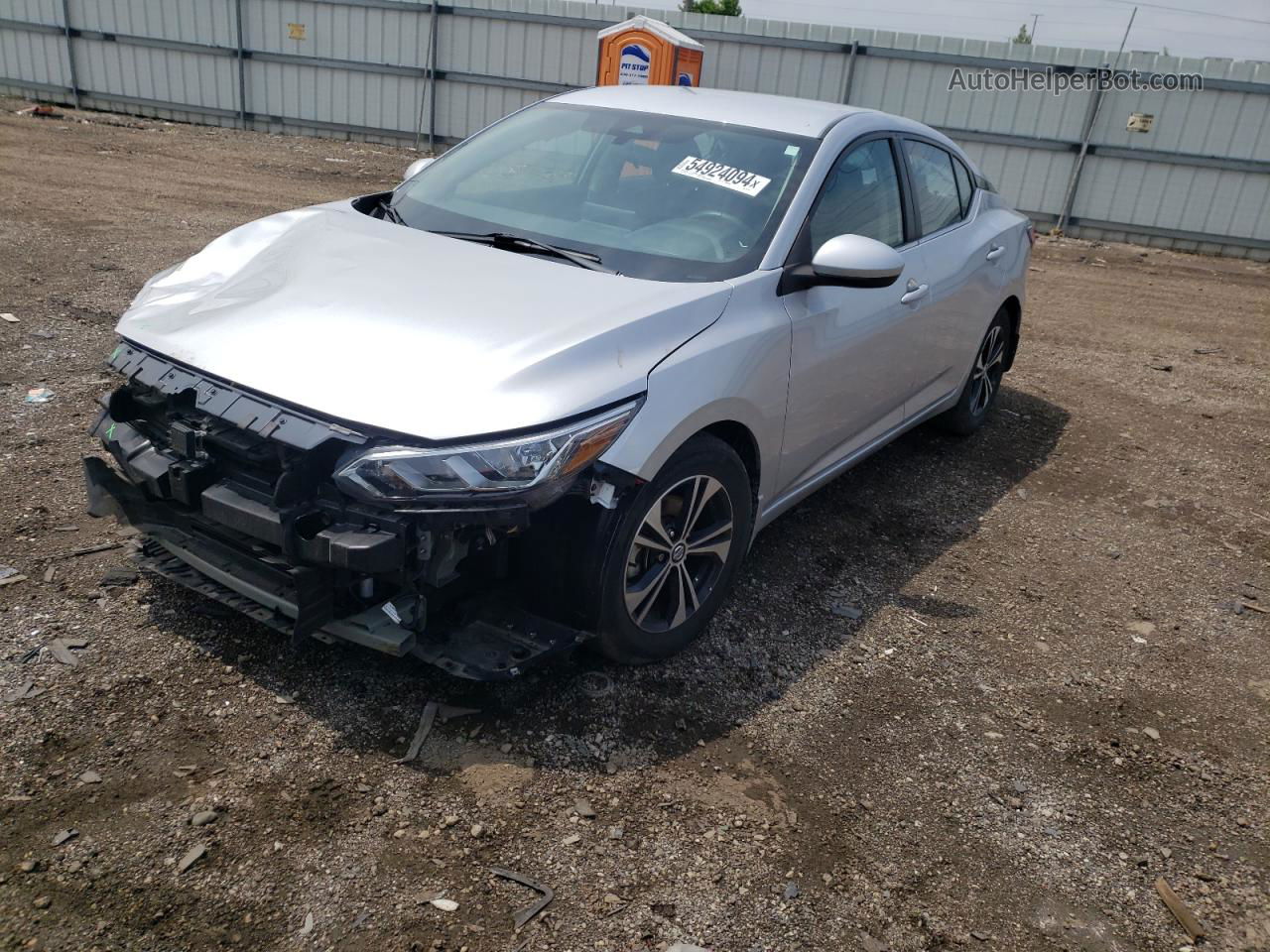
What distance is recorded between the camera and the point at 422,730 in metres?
3.02

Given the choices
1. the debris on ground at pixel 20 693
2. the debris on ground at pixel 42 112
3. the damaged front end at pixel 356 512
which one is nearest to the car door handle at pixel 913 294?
the damaged front end at pixel 356 512

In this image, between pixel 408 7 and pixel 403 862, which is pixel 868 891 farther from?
pixel 408 7

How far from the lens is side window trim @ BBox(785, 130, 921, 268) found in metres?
3.70

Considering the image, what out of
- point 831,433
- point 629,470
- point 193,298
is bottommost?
point 831,433

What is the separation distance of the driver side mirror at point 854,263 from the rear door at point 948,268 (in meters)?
1.10

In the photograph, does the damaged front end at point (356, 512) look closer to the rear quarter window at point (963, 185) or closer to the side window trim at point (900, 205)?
the side window trim at point (900, 205)

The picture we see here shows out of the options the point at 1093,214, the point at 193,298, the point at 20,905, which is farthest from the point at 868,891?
the point at 1093,214

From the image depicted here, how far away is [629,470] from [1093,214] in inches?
565

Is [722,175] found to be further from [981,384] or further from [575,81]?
[575,81]

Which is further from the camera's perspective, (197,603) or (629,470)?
(197,603)

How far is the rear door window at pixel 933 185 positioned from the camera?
4754 mm

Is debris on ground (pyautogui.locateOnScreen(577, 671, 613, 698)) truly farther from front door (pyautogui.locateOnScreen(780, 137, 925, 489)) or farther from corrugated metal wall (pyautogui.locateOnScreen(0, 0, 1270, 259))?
corrugated metal wall (pyautogui.locateOnScreen(0, 0, 1270, 259))

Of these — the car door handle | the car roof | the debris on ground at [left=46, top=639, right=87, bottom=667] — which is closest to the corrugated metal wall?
the car roof

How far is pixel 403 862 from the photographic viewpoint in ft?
8.38
